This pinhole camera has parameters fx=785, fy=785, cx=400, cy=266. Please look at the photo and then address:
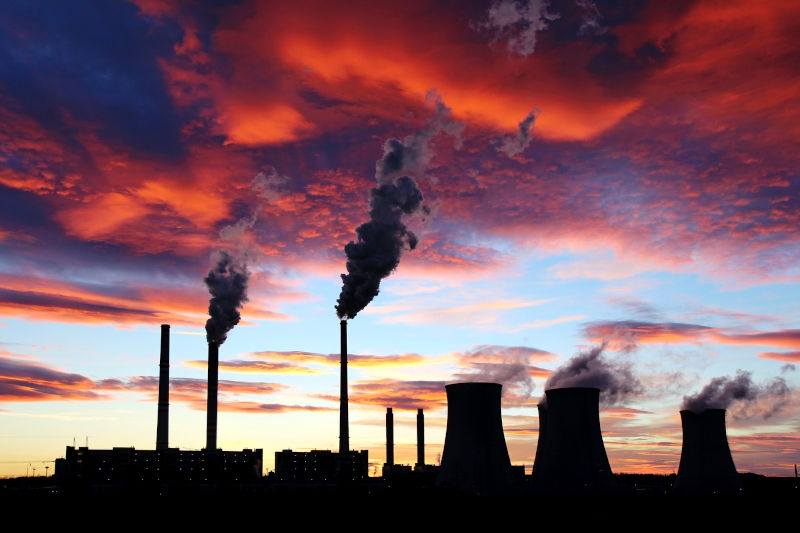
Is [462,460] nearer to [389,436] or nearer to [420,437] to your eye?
[389,436]

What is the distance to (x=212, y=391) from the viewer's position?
68.0 m

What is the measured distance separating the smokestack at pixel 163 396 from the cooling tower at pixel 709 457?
1622 inches

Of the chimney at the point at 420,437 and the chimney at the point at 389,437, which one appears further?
the chimney at the point at 420,437

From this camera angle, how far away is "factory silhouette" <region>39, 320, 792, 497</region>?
45219 millimetres

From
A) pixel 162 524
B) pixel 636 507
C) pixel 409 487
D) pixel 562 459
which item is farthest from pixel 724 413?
pixel 162 524

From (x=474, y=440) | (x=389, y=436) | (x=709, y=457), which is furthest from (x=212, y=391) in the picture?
(x=709, y=457)

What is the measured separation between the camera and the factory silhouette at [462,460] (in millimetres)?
45219

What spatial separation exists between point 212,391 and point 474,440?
30925mm

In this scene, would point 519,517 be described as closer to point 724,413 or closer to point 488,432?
point 488,432

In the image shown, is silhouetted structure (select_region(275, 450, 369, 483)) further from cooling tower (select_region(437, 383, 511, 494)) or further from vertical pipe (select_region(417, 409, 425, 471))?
cooling tower (select_region(437, 383, 511, 494))

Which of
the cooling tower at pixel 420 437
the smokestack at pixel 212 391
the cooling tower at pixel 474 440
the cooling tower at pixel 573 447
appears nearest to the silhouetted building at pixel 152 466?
the smokestack at pixel 212 391

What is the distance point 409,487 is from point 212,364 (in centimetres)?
2026

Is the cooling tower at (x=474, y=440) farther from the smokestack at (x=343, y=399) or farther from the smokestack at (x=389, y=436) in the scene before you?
the smokestack at (x=389, y=436)

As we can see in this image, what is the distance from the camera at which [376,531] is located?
4291 cm
